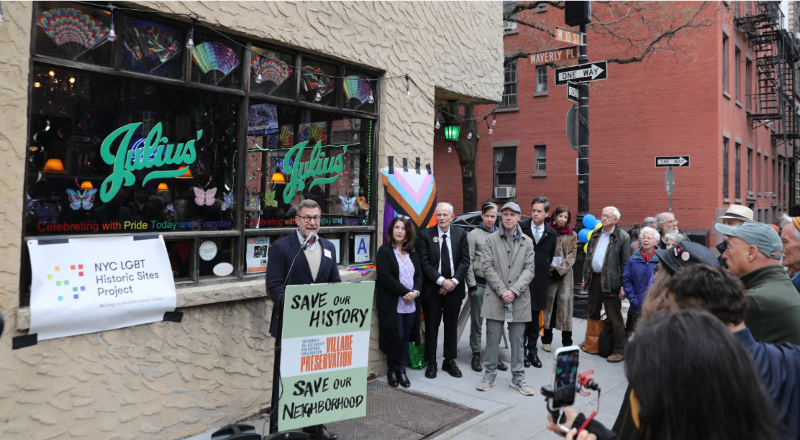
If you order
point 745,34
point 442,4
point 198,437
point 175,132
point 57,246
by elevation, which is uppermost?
point 745,34

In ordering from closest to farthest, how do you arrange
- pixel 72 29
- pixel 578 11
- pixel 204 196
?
pixel 72 29 → pixel 204 196 → pixel 578 11

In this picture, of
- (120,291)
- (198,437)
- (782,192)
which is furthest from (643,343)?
(782,192)

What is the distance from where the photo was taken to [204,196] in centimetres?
512

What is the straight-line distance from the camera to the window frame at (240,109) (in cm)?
413

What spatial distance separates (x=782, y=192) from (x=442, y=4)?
32.8m

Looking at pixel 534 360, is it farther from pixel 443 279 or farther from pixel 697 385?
pixel 697 385

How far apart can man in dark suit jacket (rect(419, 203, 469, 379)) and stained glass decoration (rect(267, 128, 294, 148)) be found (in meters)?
1.97

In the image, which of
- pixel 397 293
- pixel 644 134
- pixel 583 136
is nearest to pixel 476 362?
pixel 397 293

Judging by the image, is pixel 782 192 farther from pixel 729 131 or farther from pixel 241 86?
pixel 241 86

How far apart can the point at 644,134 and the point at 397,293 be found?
18.2 metres

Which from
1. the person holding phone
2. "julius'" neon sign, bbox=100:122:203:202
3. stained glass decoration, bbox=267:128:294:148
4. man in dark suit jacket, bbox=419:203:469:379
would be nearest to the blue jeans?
man in dark suit jacket, bbox=419:203:469:379

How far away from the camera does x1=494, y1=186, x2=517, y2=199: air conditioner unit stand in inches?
952

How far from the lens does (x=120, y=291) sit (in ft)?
14.4

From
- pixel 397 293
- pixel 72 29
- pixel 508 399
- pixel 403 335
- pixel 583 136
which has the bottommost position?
pixel 508 399
